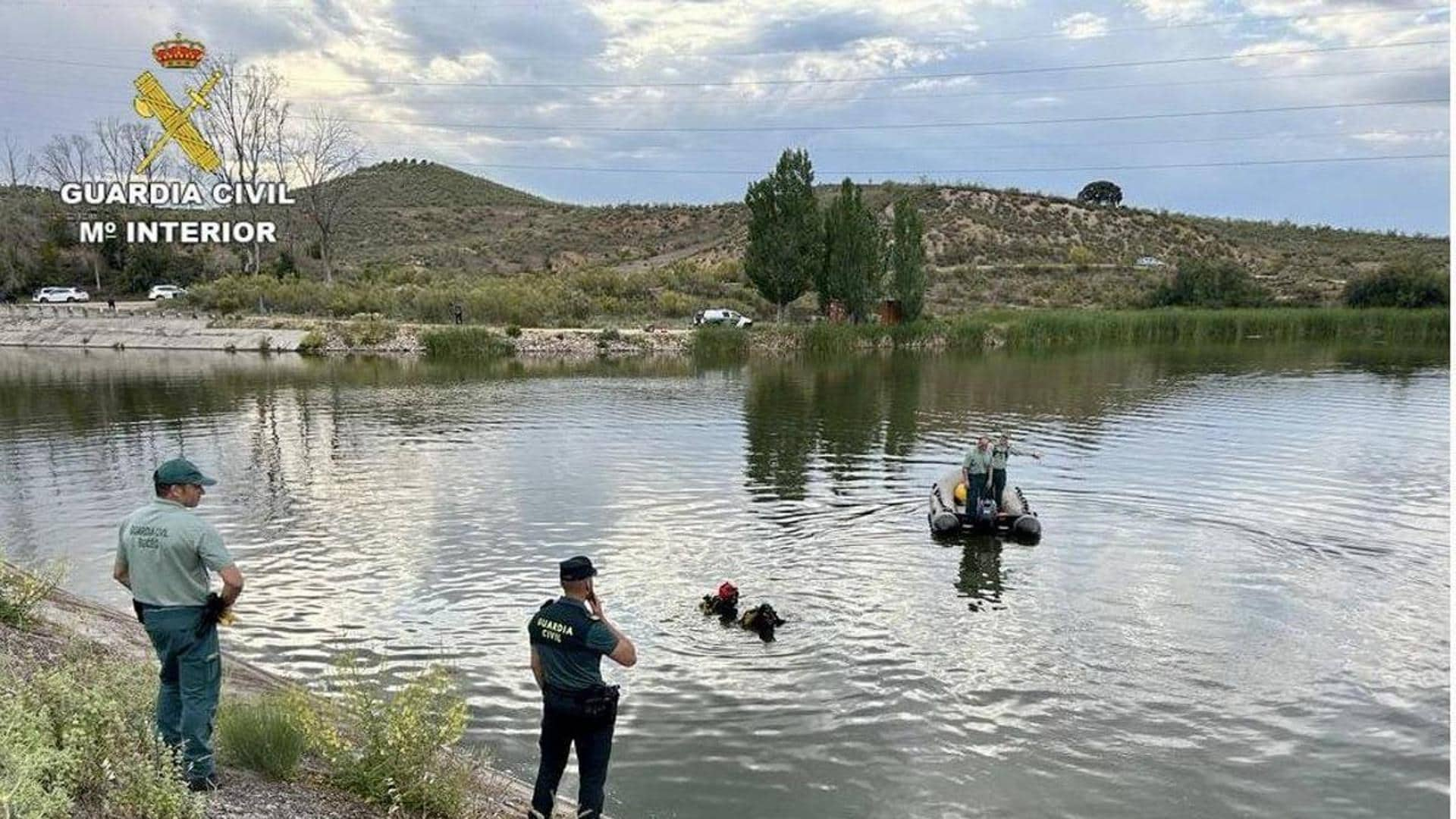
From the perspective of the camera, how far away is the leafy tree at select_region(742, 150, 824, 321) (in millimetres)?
63906

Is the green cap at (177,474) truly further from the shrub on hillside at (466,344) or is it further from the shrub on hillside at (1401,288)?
the shrub on hillside at (1401,288)

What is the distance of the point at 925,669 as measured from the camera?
489 inches

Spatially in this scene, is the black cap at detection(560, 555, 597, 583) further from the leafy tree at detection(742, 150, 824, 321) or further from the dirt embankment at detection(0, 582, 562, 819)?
the leafy tree at detection(742, 150, 824, 321)

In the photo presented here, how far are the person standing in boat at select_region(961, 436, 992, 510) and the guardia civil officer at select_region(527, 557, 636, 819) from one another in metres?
12.2

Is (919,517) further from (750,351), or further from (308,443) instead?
(750,351)

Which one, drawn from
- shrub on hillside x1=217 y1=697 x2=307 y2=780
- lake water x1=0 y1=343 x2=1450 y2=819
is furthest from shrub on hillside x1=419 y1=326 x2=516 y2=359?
shrub on hillside x1=217 y1=697 x2=307 y2=780

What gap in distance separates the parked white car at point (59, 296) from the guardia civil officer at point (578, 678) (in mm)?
84246

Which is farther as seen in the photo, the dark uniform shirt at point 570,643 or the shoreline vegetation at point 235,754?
the dark uniform shirt at point 570,643

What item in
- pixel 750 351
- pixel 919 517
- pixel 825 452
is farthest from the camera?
pixel 750 351

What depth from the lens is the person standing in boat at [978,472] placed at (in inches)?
736

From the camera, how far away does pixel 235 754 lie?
25.7 ft

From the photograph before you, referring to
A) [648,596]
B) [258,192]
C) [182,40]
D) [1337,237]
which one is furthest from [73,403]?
[1337,237]

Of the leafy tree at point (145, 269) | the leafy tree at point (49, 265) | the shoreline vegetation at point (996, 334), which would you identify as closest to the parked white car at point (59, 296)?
the leafy tree at point (145, 269)

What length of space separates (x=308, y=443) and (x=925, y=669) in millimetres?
21688
